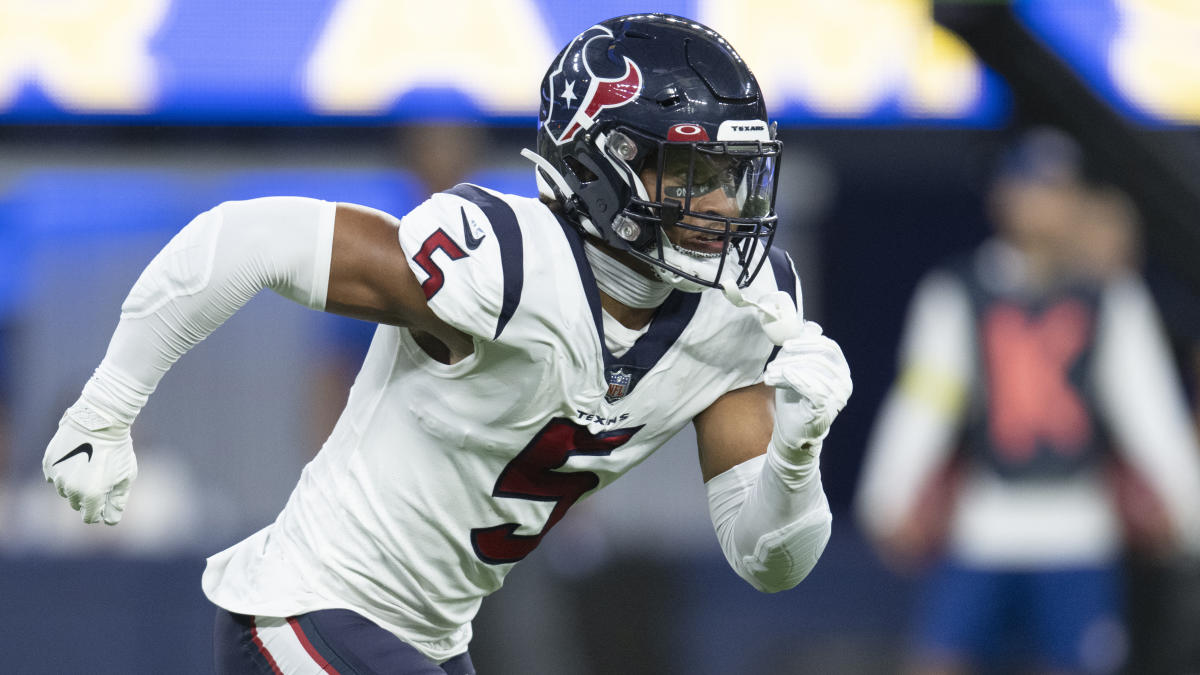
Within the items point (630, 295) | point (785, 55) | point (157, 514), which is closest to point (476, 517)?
point (630, 295)

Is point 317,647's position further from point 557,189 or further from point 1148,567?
point 1148,567

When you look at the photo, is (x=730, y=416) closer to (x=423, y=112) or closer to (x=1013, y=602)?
(x=1013, y=602)

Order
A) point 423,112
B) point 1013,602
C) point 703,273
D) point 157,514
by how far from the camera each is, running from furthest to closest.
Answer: point 423,112 → point 157,514 → point 1013,602 → point 703,273

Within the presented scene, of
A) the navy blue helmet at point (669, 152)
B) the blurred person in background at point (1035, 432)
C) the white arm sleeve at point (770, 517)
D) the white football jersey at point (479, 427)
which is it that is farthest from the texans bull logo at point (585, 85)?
the blurred person in background at point (1035, 432)

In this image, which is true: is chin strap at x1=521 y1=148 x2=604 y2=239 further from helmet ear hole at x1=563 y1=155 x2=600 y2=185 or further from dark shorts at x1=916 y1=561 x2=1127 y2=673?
dark shorts at x1=916 y1=561 x2=1127 y2=673

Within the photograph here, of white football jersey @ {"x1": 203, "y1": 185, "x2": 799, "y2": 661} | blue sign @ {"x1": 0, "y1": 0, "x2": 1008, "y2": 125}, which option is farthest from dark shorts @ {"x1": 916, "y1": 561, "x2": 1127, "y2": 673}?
white football jersey @ {"x1": 203, "y1": 185, "x2": 799, "y2": 661}

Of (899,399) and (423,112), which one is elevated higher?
(423,112)

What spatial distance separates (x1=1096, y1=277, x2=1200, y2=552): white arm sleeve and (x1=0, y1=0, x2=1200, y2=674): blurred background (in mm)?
206

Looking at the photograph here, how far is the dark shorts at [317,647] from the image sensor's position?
7.21 ft

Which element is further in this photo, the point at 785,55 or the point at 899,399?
the point at 785,55

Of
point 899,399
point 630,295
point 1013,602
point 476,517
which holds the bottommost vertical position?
point 1013,602

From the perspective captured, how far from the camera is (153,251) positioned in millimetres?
→ 5656

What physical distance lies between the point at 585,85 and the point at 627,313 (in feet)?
1.14

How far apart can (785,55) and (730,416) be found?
3337 millimetres
